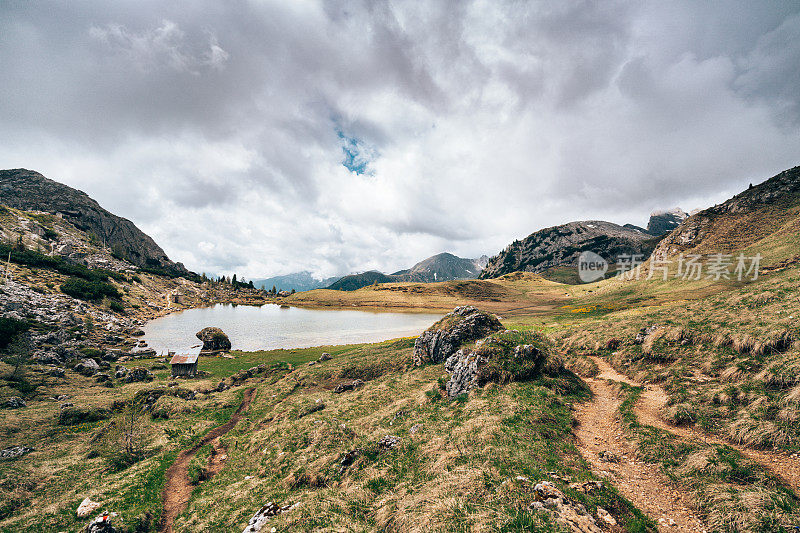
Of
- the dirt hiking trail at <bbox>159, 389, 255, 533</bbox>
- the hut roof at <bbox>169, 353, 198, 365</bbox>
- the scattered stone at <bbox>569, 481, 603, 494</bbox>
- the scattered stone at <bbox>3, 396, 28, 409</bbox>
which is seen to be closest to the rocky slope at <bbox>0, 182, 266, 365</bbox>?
the hut roof at <bbox>169, 353, 198, 365</bbox>

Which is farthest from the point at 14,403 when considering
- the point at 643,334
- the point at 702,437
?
the point at 643,334

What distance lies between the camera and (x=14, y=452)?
21.9 metres

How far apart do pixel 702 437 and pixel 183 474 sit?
33531mm

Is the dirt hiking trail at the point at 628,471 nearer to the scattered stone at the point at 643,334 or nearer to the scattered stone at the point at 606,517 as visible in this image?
the scattered stone at the point at 606,517

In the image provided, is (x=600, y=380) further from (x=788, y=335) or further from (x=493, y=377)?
(x=788, y=335)

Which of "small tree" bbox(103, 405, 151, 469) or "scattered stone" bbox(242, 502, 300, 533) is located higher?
"scattered stone" bbox(242, 502, 300, 533)

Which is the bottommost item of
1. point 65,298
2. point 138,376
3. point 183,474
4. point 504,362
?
point 138,376

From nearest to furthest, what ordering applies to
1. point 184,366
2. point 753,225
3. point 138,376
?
point 138,376, point 184,366, point 753,225

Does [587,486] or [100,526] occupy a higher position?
[587,486]

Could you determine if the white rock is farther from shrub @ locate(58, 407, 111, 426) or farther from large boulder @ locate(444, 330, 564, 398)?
large boulder @ locate(444, 330, 564, 398)

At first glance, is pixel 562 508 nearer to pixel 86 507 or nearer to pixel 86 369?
pixel 86 507

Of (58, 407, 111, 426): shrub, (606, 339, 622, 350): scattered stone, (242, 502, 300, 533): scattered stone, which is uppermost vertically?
(606, 339, 622, 350): scattered stone

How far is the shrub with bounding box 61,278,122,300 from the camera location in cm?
9403

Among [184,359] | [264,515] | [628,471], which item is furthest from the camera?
[184,359]
